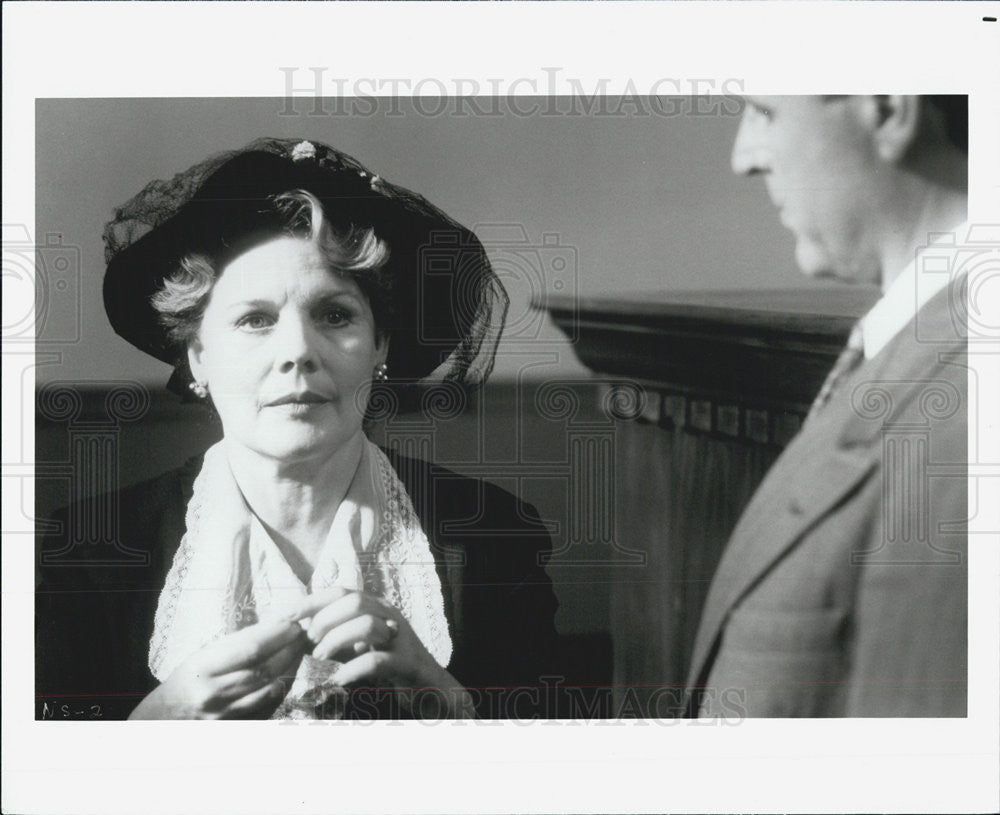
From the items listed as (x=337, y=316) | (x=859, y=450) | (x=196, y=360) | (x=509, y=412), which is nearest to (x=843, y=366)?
(x=859, y=450)

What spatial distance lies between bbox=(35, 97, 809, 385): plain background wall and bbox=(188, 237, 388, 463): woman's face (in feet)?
1.20

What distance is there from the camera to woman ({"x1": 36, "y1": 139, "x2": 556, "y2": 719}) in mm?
3482

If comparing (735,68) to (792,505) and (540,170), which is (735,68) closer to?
(540,170)

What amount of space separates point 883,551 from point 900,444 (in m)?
0.31

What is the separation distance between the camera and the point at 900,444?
348 cm

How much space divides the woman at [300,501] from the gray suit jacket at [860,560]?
1.94 feet

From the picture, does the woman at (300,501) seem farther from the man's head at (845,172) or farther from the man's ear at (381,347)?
the man's head at (845,172)

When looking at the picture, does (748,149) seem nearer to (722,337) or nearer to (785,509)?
(722,337)

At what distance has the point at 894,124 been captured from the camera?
3469 mm

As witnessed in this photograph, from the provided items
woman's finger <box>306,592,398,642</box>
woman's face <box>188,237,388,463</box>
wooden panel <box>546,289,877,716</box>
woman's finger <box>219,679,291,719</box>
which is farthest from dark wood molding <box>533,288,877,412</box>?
woman's finger <box>219,679,291,719</box>

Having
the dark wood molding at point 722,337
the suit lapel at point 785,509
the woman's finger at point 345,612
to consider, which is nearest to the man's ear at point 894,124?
the dark wood molding at point 722,337

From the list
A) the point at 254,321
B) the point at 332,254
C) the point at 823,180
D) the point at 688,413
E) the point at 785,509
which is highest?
the point at 823,180

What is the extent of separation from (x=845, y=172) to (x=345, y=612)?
6.33ft

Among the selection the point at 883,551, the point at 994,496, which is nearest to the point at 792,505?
the point at 883,551
